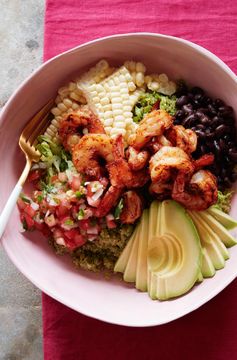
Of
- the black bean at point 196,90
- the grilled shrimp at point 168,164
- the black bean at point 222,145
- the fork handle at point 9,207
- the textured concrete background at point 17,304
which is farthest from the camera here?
the textured concrete background at point 17,304

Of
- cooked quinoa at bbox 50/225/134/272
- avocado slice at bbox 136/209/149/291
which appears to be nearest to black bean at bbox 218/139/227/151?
avocado slice at bbox 136/209/149/291

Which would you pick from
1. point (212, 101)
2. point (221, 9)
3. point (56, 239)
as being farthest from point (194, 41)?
point (56, 239)

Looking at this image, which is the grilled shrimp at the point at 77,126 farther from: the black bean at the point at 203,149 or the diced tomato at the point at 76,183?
the black bean at the point at 203,149

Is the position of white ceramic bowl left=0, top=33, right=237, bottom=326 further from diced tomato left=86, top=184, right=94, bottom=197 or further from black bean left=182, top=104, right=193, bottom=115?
diced tomato left=86, top=184, right=94, bottom=197

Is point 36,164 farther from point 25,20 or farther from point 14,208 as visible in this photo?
point 25,20

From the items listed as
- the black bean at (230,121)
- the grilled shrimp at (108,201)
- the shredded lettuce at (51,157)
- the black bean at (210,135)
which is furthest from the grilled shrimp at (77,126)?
the black bean at (230,121)

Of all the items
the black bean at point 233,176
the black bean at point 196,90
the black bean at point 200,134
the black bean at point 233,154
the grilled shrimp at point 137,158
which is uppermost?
the black bean at point 196,90

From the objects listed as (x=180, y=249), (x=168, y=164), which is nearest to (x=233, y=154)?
(x=168, y=164)
